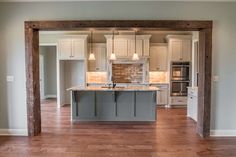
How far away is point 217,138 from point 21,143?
3.81 metres

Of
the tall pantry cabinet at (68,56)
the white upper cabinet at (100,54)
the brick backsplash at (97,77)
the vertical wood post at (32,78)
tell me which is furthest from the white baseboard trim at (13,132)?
the white upper cabinet at (100,54)

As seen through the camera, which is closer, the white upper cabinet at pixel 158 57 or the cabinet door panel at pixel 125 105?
the cabinet door panel at pixel 125 105

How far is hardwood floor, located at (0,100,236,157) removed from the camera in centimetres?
362

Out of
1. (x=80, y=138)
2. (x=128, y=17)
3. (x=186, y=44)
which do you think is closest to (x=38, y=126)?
(x=80, y=138)

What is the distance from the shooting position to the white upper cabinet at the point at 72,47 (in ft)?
25.6

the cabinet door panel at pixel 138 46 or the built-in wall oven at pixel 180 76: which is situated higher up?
the cabinet door panel at pixel 138 46

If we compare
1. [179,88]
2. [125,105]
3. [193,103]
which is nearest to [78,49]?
[125,105]

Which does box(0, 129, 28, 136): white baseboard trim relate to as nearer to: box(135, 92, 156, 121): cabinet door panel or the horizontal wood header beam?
the horizontal wood header beam

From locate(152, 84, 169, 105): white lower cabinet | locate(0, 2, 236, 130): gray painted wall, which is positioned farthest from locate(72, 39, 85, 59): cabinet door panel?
locate(0, 2, 236, 130): gray painted wall

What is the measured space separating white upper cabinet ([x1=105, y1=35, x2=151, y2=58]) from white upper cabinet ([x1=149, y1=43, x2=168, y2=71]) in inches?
15.0

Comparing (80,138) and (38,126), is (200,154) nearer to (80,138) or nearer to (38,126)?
(80,138)

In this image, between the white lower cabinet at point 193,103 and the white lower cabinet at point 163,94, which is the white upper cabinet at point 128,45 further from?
the white lower cabinet at point 193,103

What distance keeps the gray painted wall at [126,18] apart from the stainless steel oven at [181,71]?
3503 millimetres

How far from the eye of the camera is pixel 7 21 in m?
4.39
